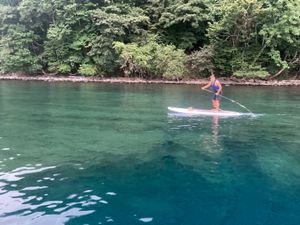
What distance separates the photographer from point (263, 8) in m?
37.2

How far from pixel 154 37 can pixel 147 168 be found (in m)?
33.6

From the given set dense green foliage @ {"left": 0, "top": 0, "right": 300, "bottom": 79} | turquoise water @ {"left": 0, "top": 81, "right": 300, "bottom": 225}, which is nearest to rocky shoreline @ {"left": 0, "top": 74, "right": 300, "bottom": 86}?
dense green foliage @ {"left": 0, "top": 0, "right": 300, "bottom": 79}

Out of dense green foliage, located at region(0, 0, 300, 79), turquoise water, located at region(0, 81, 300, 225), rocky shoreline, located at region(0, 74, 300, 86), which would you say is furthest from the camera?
rocky shoreline, located at region(0, 74, 300, 86)

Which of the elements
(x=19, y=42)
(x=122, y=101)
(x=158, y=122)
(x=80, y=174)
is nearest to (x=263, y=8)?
(x=122, y=101)

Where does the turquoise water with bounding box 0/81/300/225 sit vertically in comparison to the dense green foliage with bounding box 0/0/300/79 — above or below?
below

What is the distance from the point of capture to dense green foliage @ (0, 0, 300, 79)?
3816 cm

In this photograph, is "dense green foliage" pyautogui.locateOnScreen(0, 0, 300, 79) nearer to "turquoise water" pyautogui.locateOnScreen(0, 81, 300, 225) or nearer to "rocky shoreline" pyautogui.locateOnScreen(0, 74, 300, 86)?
"rocky shoreline" pyautogui.locateOnScreen(0, 74, 300, 86)

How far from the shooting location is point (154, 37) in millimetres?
43062

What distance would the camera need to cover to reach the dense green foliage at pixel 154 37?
125 feet

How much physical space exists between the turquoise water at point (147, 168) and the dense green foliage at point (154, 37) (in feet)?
64.0

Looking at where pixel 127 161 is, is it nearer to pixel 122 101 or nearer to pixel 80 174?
pixel 80 174

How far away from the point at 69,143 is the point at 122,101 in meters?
12.1

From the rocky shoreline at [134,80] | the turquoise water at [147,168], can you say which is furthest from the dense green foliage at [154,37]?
the turquoise water at [147,168]

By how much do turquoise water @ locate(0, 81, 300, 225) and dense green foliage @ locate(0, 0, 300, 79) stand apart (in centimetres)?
1950
